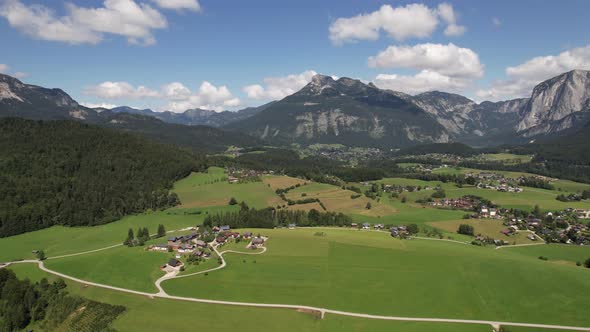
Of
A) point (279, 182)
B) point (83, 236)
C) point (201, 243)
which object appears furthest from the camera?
point (279, 182)

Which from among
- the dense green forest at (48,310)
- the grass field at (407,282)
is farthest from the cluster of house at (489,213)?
the dense green forest at (48,310)

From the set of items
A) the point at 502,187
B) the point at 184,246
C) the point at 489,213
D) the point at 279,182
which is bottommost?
the point at 489,213

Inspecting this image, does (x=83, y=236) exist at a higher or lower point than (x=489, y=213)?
higher

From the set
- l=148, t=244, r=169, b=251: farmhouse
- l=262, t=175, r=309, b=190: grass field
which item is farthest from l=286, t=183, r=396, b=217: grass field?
l=148, t=244, r=169, b=251: farmhouse

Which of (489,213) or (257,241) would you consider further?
(489,213)

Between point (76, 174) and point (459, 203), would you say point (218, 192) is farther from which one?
point (459, 203)

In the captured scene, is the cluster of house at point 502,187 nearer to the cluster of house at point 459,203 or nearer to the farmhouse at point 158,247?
the cluster of house at point 459,203

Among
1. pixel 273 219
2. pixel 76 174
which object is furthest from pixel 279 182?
pixel 76 174
